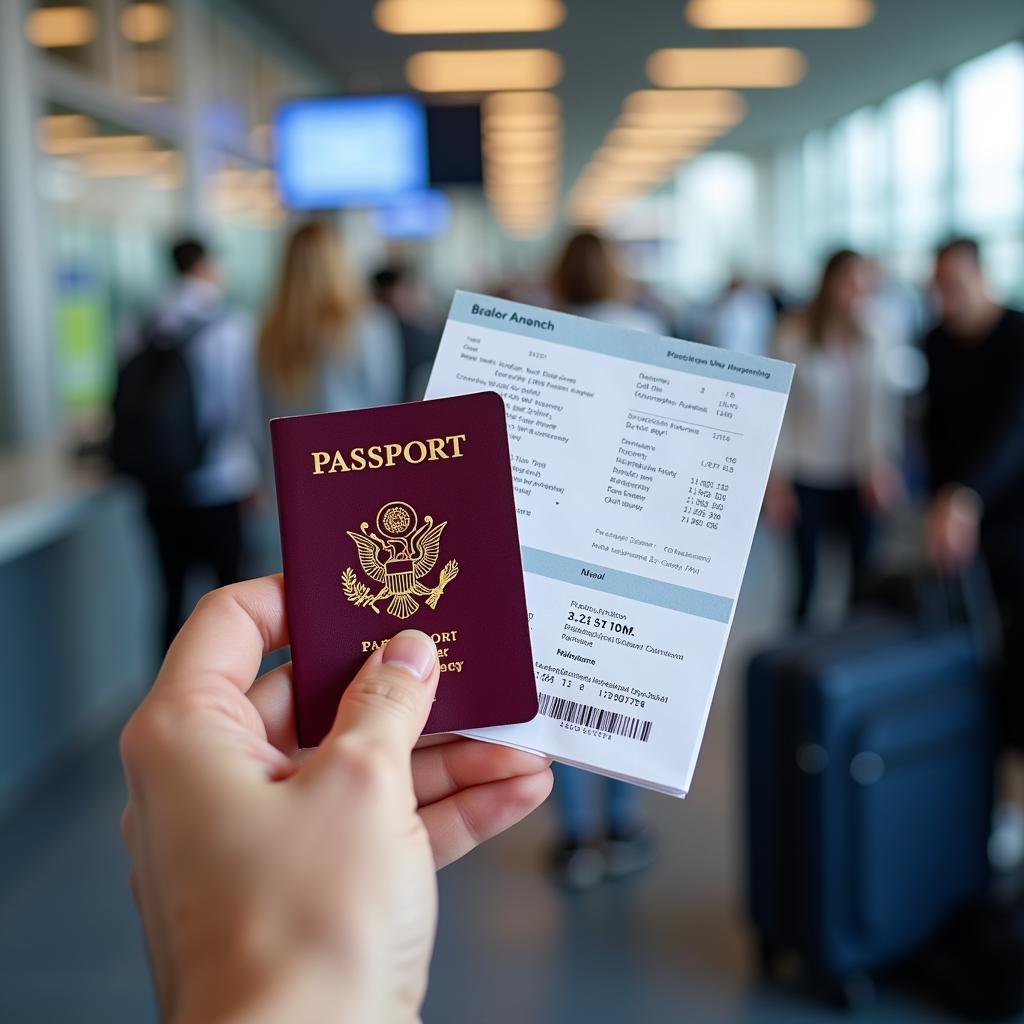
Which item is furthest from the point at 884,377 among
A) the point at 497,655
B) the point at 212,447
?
the point at 497,655

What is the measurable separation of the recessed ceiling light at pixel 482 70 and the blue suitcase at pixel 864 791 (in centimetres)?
789

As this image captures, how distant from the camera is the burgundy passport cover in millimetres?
816

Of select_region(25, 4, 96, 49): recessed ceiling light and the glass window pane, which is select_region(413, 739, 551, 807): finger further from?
the glass window pane

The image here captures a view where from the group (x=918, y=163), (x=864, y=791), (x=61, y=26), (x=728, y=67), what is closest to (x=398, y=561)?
(x=864, y=791)

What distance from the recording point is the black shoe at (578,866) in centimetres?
291

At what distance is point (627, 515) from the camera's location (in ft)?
2.75

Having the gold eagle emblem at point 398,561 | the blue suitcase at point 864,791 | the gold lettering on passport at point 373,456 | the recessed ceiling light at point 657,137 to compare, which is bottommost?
Result: the blue suitcase at point 864,791

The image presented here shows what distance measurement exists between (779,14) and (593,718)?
8625mm

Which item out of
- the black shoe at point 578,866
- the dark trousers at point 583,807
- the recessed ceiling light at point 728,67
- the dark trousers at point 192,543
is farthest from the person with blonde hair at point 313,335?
the recessed ceiling light at point 728,67

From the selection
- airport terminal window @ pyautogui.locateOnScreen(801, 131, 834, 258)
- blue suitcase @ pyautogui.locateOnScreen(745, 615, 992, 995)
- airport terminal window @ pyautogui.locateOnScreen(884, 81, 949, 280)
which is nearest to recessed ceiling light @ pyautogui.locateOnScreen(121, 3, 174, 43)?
blue suitcase @ pyautogui.locateOnScreen(745, 615, 992, 995)

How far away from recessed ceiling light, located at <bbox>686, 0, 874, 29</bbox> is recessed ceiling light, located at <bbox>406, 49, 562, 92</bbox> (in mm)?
1662

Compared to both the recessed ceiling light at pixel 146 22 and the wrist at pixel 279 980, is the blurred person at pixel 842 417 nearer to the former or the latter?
the wrist at pixel 279 980

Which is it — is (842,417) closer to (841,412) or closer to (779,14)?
(841,412)

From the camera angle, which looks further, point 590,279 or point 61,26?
point 61,26
